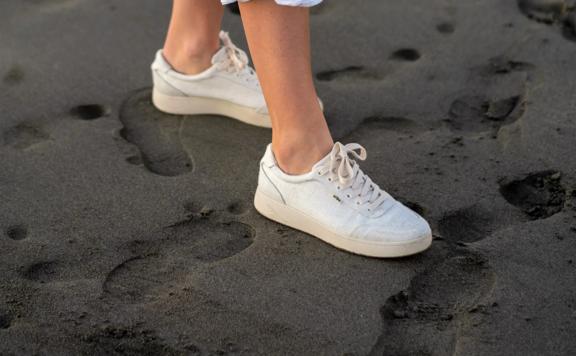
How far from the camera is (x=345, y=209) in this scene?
2.16 metres

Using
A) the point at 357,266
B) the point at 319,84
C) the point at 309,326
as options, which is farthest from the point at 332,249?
the point at 319,84

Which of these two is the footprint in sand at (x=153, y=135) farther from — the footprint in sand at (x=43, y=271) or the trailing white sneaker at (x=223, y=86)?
the footprint in sand at (x=43, y=271)

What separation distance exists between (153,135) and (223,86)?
26cm

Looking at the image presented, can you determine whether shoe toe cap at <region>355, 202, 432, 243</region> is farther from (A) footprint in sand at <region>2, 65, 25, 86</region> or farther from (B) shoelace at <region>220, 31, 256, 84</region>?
(A) footprint in sand at <region>2, 65, 25, 86</region>

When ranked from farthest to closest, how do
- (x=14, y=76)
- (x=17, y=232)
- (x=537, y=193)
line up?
(x=14, y=76) → (x=537, y=193) → (x=17, y=232)

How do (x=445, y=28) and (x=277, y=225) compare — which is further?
(x=445, y=28)

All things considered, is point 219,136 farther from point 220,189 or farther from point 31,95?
point 31,95

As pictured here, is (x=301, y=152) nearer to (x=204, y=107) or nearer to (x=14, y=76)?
(x=204, y=107)

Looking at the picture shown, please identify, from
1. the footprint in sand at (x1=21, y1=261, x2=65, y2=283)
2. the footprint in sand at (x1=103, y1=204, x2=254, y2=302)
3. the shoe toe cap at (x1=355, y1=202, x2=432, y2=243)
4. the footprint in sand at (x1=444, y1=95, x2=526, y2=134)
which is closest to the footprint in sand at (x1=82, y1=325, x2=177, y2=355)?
the footprint in sand at (x1=103, y1=204, x2=254, y2=302)

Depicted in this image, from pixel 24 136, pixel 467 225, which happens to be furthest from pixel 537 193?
pixel 24 136

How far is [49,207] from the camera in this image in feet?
7.59

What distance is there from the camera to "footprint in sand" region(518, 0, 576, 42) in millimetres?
3119

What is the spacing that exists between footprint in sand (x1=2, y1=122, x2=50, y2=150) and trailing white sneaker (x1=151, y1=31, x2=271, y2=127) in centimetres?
39

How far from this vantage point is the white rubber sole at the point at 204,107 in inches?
105
